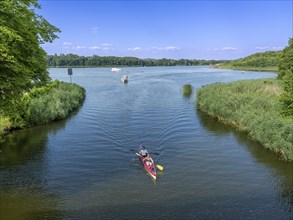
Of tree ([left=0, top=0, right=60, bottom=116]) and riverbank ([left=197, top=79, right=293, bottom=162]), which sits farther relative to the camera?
riverbank ([left=197, top=79, right=293, bottom=162])

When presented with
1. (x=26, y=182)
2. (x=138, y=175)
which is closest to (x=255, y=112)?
(x=138, y=175)

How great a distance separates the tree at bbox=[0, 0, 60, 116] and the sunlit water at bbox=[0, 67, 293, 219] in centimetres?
715

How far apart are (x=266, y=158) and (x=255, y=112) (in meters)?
8.29

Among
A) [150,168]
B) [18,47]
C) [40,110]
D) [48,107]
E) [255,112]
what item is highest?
[18,47]

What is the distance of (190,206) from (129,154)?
11.2 metres

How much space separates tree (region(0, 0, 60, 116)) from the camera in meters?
14.6

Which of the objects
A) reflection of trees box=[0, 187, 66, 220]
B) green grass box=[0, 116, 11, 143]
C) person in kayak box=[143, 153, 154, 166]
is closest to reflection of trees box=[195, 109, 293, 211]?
person in kayak box=[143, 153, 154, 166]

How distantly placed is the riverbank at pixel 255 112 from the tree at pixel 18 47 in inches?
833

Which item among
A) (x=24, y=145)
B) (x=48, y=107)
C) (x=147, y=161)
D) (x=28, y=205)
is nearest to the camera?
(x=28, y=205)

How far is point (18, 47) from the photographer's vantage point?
16875 millimetres

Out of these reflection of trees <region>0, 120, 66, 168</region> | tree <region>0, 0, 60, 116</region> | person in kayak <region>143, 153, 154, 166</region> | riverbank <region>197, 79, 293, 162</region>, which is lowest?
reflection of trees <region>0, 120, 66, 168</region>

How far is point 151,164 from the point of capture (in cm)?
2384

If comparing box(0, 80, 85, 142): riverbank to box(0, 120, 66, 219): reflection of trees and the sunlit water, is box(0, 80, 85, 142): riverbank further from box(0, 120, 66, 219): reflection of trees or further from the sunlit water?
box(0, 120, 66, 219): reflection of trees

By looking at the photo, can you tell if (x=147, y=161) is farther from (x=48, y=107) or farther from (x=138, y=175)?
(x=48, y=107)
